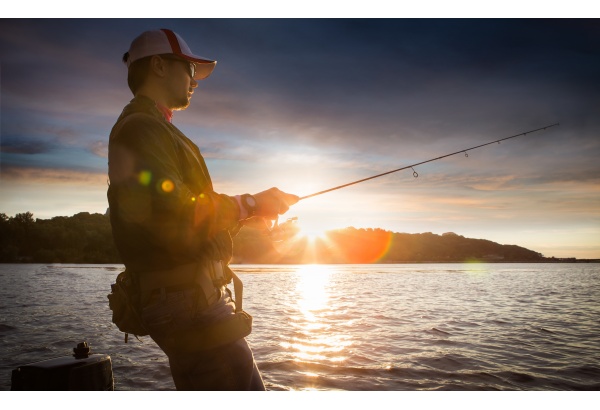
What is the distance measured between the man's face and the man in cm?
20

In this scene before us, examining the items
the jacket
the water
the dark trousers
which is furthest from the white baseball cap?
the water

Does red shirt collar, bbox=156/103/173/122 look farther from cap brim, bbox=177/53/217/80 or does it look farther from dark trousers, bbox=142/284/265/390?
dark trousers, bbox=142/284/265/390

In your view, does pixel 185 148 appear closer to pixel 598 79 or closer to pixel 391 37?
pixel 391 37

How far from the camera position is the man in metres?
2.16

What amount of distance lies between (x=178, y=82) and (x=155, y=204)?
0.89 m

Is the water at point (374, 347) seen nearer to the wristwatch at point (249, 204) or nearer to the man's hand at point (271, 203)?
the man's hand at point (271, 203)

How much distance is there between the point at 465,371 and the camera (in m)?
8.20

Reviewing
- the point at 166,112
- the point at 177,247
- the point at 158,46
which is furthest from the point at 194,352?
the point at 158,46

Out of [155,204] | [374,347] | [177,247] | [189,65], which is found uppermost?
[189,65]

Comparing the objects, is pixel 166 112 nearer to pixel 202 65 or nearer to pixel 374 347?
pixel 202 65

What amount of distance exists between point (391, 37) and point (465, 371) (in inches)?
247

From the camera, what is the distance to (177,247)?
7.15 ft

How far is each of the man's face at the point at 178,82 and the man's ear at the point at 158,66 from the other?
0.02 meters

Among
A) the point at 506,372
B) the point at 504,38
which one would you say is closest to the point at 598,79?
the point at 504,38
